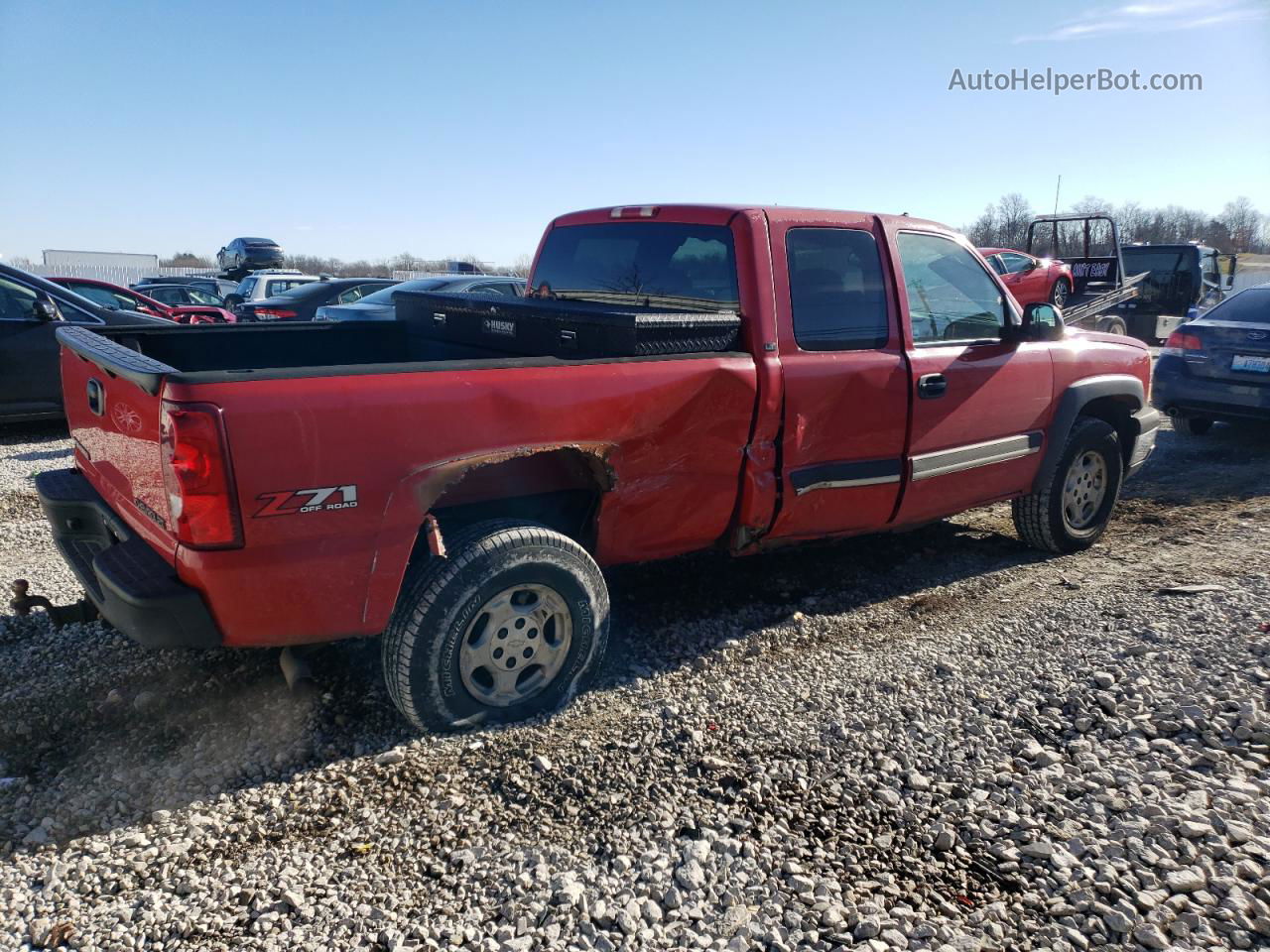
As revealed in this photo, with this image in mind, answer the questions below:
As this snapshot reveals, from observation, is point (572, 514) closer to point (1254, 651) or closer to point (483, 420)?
point (483, 420)

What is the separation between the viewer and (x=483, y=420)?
307 cm

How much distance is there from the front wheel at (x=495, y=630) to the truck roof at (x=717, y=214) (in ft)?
5.56

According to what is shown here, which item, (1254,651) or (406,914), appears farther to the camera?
(1254,651)

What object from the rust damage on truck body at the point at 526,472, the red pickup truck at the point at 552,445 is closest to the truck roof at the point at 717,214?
the red pickup truck at the point at 552,445

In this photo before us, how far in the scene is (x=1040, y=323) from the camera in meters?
4.93

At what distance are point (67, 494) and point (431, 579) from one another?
1583 mm

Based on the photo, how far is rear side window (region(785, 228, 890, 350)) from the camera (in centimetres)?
406

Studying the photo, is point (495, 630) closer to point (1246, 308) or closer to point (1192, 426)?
point (1246, 308)

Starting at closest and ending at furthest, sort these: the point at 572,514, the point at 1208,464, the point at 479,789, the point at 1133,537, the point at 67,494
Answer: the point at 479,789 → the point at 67,494 → the point at 572,514 → the point at 1133,537 → the point at 1208,464

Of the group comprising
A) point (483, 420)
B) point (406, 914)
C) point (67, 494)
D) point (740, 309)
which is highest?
point (740, 309)

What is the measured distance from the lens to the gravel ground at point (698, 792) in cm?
243

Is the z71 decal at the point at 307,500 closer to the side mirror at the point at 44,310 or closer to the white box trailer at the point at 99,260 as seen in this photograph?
the side mirror at the point at 44,310

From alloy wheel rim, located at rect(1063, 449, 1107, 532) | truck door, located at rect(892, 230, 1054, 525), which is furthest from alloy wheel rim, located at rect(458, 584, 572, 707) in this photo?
alloy wheel rim, located at rect(1063, 449, 1107, 532)

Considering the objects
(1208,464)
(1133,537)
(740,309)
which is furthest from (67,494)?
(1208,464)
